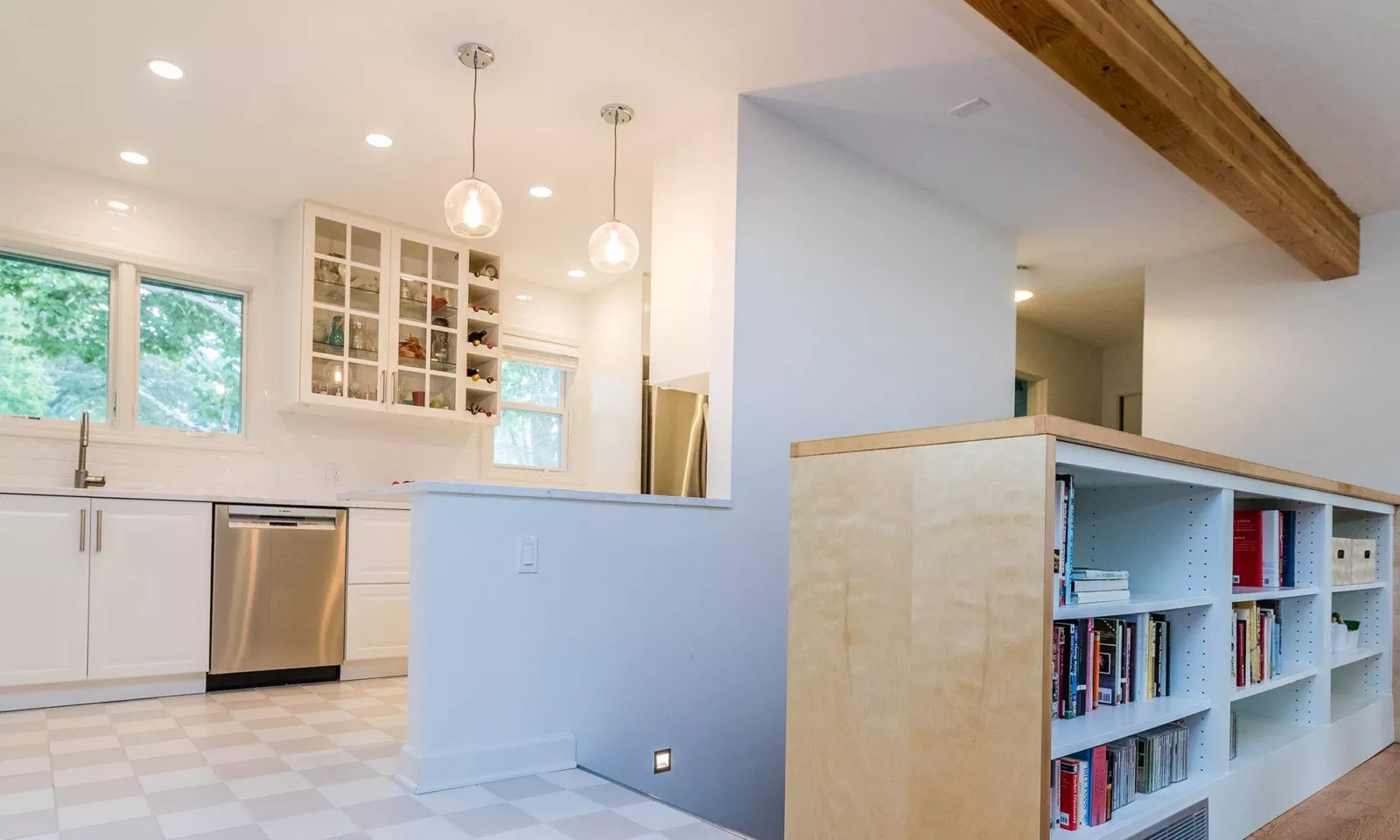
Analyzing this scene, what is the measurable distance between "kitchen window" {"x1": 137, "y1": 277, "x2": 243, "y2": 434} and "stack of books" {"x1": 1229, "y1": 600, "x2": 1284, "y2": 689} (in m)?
4.65

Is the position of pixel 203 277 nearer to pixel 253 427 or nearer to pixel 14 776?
pixel 253 427

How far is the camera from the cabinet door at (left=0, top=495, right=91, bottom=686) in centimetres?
354

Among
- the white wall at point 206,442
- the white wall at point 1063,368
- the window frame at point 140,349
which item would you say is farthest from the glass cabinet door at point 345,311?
the white wall at point 1063,368

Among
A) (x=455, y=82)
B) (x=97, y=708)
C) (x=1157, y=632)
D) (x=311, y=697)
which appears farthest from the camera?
(x=311, y=697)

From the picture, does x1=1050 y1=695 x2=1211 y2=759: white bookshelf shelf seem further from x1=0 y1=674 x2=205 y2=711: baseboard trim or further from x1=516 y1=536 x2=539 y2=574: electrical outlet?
x1=0 y1=674 x2=205 y2=711: baseboard trim

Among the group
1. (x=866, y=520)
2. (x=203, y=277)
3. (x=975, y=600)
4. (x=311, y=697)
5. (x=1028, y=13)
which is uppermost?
(x=1028, y=13)

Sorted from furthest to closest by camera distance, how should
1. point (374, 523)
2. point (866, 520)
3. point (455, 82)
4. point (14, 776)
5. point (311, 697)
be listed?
point (374, 523) → point (311, 697) → point (455, 82) → point (14, 776) → point (866, 520)

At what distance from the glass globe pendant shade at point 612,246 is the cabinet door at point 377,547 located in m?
2.00

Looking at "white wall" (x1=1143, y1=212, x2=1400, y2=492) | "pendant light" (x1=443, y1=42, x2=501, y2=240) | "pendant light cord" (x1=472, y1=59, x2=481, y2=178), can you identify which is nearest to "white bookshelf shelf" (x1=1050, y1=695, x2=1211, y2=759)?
"pendant light" (x1=443, y1=42, x2=501, y2=240)

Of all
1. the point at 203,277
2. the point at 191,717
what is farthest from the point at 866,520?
the point at 203,277

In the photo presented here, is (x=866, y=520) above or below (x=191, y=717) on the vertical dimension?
above

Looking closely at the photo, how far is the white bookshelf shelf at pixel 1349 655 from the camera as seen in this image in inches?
131

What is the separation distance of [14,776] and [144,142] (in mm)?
2705

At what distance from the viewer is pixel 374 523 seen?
4.56 meters
